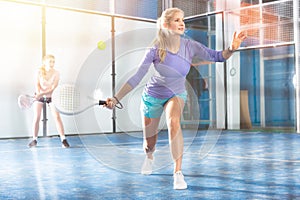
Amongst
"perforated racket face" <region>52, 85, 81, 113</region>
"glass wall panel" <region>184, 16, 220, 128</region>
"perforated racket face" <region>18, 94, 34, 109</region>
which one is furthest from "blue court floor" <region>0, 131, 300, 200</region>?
"glass wall panel" <region>184, 16, 220, 128</region>

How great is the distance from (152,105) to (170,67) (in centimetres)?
26

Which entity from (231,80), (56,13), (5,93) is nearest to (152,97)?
(5,93)

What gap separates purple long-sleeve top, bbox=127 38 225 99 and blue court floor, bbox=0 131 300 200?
494 mm

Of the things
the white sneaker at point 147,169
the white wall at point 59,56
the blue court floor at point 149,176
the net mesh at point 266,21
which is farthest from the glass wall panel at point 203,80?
the white sneaker at point 147,169

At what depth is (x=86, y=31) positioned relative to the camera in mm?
6926

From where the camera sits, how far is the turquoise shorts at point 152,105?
2.34 meters

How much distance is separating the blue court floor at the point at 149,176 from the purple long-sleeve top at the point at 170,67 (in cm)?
49

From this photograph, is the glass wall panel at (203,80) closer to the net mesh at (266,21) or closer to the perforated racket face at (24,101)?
the net mesh at (266,21)

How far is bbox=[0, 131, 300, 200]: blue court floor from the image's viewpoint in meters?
1.97

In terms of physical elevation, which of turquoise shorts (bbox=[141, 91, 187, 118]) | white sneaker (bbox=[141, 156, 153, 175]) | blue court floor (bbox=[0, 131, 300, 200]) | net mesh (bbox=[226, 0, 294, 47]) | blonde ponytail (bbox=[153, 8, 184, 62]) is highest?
net mesh (bbox=[226, 0, 294, 47])

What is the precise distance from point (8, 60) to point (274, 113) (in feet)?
18.7

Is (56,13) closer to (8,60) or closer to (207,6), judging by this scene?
(8,60)

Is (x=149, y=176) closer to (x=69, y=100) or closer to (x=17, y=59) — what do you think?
(x=69, y=100)

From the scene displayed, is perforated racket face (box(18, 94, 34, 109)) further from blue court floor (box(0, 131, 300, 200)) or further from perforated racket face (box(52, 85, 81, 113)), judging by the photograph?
blue court floor (box(0, 131, 300, 200))
